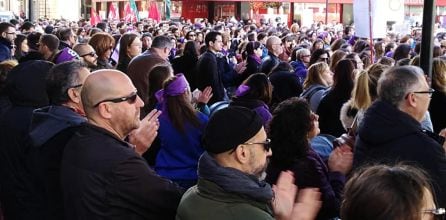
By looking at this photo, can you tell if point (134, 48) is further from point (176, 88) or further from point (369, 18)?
point (176, 88)

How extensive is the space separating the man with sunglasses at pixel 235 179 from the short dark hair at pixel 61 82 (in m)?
1.49

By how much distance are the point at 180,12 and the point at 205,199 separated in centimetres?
4661

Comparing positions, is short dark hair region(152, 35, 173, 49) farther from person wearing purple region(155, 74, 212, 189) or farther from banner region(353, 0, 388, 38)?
person wearing purple region(155, 74, 212, 189)

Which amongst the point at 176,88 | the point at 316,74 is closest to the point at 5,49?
the point at 316,74

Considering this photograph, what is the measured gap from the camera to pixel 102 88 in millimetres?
3541

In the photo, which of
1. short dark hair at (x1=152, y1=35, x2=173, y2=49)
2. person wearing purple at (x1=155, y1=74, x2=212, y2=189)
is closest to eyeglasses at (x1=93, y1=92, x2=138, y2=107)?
person wearing purple at (x1=155, y1=74, x2=212, y2=189)

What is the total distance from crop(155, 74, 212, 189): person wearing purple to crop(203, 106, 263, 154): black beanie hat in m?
2.24

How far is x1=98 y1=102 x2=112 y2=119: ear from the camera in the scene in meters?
3.51

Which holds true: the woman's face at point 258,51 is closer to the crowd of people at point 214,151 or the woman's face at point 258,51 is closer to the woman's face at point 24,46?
the woman's face at point 24,46

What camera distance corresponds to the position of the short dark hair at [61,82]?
4.35m

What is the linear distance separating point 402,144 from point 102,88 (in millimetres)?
1730

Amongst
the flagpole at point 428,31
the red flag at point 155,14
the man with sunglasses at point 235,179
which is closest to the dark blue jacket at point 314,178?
the man with sunglasses at point 235,179

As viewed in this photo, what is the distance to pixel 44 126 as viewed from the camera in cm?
402

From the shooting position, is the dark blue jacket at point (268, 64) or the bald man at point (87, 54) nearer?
the bald man at point (87, 54)
